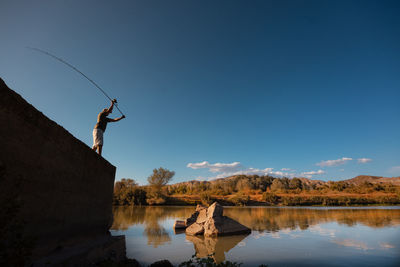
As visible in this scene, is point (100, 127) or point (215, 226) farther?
point (215, 226)

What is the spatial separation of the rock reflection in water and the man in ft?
17.1

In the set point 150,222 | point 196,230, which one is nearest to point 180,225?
point 196,230

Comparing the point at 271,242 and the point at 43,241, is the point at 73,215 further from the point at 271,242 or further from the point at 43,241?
the point at 271,242

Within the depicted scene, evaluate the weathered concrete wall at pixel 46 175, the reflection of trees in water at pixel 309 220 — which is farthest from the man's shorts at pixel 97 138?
the reflection of trees in water at pixel 309 220

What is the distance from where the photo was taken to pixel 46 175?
361 cm

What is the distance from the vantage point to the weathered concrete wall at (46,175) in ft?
9.56

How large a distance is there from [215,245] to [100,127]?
6.91m

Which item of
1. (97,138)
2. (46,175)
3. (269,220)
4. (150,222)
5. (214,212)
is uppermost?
(97,138)

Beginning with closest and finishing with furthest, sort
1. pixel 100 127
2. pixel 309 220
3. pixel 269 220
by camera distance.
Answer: pixel 100 127 → pixel 309 220 → pixel 269 220

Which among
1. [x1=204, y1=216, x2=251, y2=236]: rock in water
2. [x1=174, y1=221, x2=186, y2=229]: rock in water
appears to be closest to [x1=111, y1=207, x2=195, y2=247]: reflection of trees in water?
[x1=174, y1=221, x2=186, y2=229]: rock in water

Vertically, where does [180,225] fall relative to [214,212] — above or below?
below

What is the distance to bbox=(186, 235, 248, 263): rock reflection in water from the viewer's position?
7.38 meters

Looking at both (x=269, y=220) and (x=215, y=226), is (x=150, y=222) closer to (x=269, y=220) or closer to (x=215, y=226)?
(x=215, y=226)

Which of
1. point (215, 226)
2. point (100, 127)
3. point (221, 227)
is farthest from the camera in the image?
point (221, 227)
